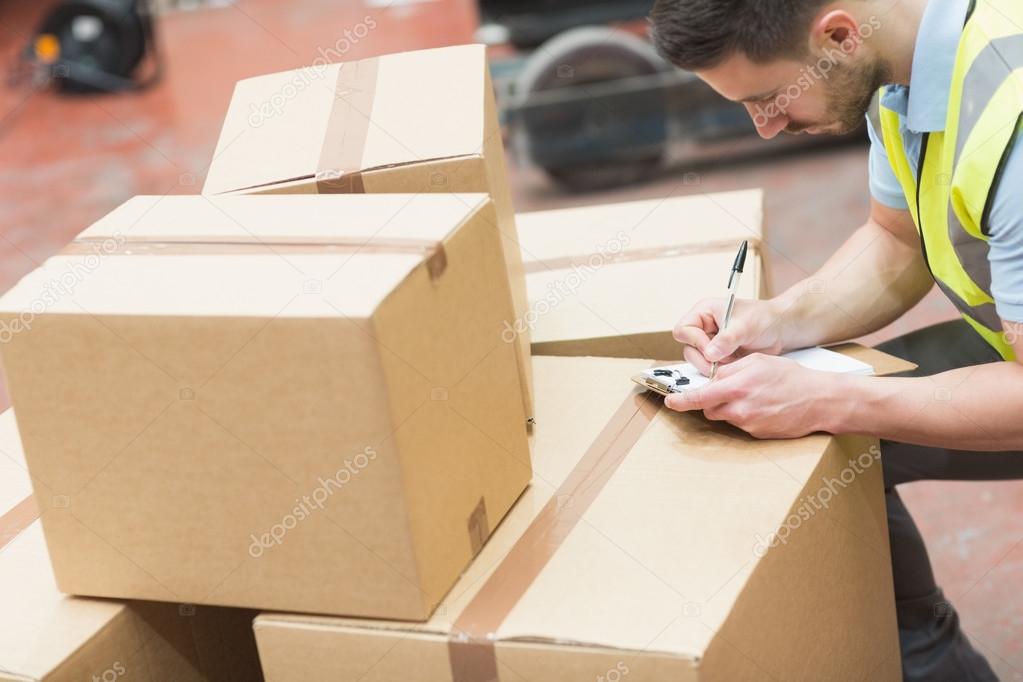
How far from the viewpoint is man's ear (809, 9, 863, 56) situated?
4.59 ft

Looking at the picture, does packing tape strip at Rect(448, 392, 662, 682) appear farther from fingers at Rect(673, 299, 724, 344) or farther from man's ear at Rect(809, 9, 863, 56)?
man's ear at Rect(809, 9, 863, 56)

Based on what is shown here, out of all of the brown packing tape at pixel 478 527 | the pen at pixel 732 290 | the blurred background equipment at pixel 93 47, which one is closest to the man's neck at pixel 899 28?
the pen at pixel 732 290

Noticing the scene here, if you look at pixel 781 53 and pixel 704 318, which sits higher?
pixel 781 53

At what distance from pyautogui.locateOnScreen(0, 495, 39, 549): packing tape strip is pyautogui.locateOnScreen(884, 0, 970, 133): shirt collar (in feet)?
4.16

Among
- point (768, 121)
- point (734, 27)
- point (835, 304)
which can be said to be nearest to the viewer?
point (734, 27)

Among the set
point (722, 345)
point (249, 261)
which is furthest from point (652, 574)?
point (249, 261)

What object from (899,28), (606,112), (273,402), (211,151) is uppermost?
(899,28)

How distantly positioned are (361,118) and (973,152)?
78cm

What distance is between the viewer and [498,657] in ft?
3.95

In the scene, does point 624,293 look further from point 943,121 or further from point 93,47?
point 93,47

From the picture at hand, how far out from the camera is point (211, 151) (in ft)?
16.9

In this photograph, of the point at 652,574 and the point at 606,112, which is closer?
the point at 652,574

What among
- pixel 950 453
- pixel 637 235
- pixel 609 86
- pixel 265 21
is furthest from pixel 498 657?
pixel 265 21

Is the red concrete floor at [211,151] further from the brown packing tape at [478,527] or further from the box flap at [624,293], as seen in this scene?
the brown packing tape at [478,527]
